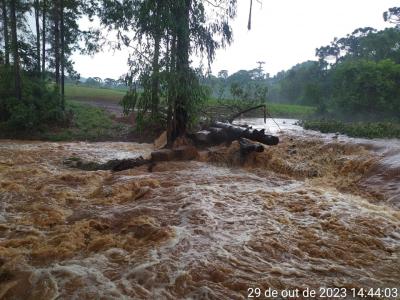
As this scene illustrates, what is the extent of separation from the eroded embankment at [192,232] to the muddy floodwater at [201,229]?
0.02 m

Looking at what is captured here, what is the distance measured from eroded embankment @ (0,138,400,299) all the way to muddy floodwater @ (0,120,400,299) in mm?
18

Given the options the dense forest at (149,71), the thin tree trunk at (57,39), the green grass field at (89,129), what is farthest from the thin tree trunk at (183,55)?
the thin tree trunk at (57,39)

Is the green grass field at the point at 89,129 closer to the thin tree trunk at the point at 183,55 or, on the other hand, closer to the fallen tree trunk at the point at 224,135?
the thin tree trunk at the point at 183,55

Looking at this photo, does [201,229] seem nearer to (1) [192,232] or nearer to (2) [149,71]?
(1) [192,232]

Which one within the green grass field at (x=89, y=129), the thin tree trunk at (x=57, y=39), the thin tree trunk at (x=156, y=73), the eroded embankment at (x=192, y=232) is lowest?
the eroded embankment at (x=192, y=232)

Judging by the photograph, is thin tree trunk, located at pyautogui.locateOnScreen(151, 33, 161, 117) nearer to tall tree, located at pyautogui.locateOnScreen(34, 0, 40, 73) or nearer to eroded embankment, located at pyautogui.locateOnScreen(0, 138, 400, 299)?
eroded embankment, located at pyautogui.locateOnScreen(0, 138, 400, 299)

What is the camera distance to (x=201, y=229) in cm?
493

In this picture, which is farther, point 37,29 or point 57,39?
point 37,29

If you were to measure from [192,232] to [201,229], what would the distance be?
0.53 feet

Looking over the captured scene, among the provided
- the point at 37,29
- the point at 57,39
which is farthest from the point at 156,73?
the point at 37,29

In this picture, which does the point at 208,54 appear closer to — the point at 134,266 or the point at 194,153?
the point at 194,153

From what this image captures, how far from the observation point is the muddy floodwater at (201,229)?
362 centimetres

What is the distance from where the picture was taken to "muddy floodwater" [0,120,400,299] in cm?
362

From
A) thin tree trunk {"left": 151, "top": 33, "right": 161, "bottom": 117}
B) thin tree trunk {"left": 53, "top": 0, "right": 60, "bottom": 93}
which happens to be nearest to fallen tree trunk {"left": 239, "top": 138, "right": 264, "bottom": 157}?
thin tree trunk {"left": 151, "top": 33, "right": 161, "bottom": 117}
